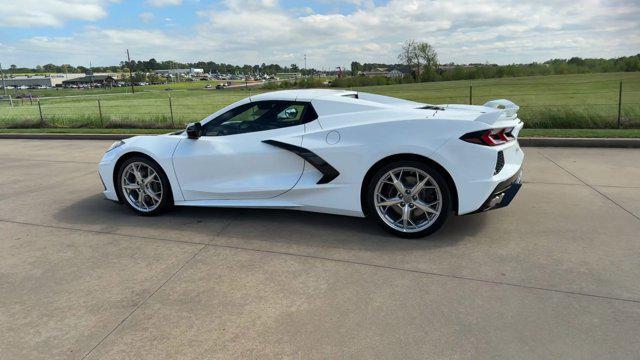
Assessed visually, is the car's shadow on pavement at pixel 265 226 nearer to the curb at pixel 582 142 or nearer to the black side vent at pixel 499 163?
the black side vent at pixel 499 163

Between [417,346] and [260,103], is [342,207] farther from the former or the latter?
[417,346]

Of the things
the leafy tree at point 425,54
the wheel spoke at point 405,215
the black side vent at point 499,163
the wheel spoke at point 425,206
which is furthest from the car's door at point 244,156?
the leafy tree at point 425,54

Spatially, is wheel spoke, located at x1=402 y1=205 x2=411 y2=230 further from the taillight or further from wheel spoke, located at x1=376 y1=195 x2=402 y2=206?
the taillight

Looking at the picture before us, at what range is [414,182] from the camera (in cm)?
444

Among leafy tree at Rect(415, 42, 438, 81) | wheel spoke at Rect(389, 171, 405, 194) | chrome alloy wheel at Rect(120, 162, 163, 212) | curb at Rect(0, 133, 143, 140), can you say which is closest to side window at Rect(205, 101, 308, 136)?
chrome alloy wheel at Rect(120, 162, 163, 212)

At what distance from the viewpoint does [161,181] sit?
530 cm

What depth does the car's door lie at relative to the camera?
Answer: 189 inches

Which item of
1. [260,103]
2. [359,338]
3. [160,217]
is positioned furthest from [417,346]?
[160,217]

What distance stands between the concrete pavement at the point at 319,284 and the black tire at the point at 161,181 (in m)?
0.13

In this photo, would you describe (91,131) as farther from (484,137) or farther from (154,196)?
(484,137)

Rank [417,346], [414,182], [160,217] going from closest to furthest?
[417,346] < [414,182] < [160,217]

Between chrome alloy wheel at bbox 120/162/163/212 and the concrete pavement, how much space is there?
21 cm

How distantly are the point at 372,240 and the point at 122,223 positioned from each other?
2855 millimetres

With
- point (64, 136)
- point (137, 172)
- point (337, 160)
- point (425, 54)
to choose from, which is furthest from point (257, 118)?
point (425, 54)
